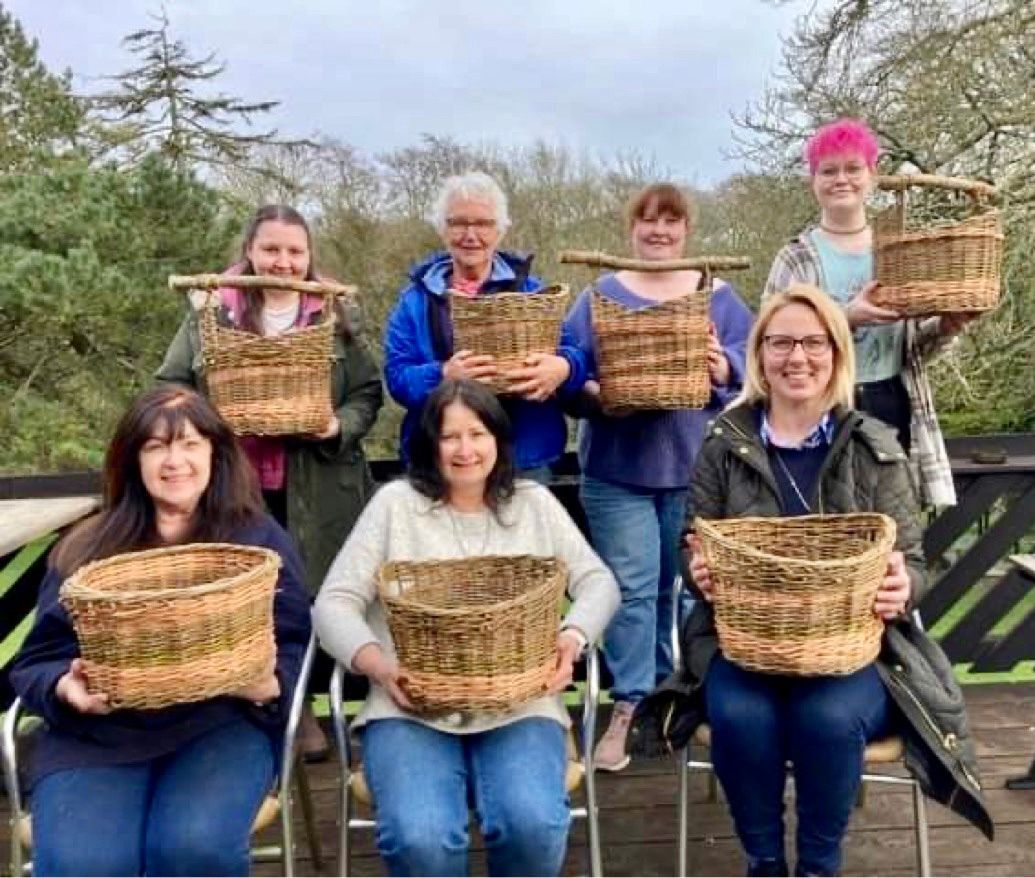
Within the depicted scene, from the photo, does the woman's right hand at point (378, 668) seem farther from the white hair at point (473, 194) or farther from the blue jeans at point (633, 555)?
the white hair at point (473, 194)

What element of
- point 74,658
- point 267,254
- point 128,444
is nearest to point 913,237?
point 267,254

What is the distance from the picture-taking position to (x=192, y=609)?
1779 mm

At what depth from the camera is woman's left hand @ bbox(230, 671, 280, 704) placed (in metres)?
2.05

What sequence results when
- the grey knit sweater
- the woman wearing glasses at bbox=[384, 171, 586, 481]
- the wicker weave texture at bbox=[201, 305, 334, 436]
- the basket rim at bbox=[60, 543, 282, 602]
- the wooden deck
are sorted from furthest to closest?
the woman wearing glasses at bbox=[384, 171, 586, 481] → the wooden deck → the wicker weave texture at bbox=[201, 305, 334, 436] → the grey knit sweater → the basket rim at bbox=[60, 543, 282, 602]

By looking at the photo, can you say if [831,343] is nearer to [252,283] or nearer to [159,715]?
[252,283]

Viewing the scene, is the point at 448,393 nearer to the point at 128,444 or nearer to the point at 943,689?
the point at 128,444

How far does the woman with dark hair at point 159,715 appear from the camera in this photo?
1.94m

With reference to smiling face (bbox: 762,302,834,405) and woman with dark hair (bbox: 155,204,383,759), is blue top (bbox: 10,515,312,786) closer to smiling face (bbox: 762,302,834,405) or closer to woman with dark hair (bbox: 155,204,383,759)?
woman with dark hair (bbox: 155,204,383,759)

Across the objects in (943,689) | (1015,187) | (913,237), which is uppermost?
(1015,187)

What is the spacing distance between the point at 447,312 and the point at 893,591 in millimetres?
1331

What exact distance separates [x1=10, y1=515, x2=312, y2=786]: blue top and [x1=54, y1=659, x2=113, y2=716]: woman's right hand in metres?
0.08

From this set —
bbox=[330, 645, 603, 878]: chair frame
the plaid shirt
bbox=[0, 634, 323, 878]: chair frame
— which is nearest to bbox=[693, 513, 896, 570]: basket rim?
bbox=[330, 645, 603, 878]: chair frame

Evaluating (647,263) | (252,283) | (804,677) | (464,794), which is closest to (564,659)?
(464,794)

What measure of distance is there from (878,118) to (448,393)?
23.8 feet
